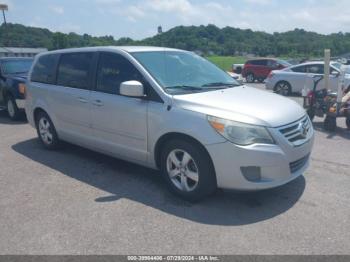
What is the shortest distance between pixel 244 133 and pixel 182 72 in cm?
149

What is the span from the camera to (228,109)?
13.3ft

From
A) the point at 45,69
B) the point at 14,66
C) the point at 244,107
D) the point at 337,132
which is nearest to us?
the point at 244,107

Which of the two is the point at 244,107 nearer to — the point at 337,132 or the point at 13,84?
the point at 337,132

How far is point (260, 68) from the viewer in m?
24.6

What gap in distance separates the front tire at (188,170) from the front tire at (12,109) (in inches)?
252

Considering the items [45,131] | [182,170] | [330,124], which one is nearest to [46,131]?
[45,131]

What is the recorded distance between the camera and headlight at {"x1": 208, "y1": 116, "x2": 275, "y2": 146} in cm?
383

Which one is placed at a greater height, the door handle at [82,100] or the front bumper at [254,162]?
the door handle at [82,100]

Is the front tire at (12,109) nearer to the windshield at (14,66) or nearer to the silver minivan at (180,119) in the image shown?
the windshield at (14,66)

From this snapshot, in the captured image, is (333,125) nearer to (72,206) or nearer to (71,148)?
(71,148)

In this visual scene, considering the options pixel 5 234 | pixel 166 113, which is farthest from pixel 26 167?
pixel 166 113

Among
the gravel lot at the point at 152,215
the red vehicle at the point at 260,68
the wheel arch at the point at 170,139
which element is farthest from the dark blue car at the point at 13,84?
the red vehicle at the point at 260,68

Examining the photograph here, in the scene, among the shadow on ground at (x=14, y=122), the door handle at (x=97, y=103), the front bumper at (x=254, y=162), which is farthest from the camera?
the shadow on ground at (x=14, y=122)

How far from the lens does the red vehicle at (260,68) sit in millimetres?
24147
